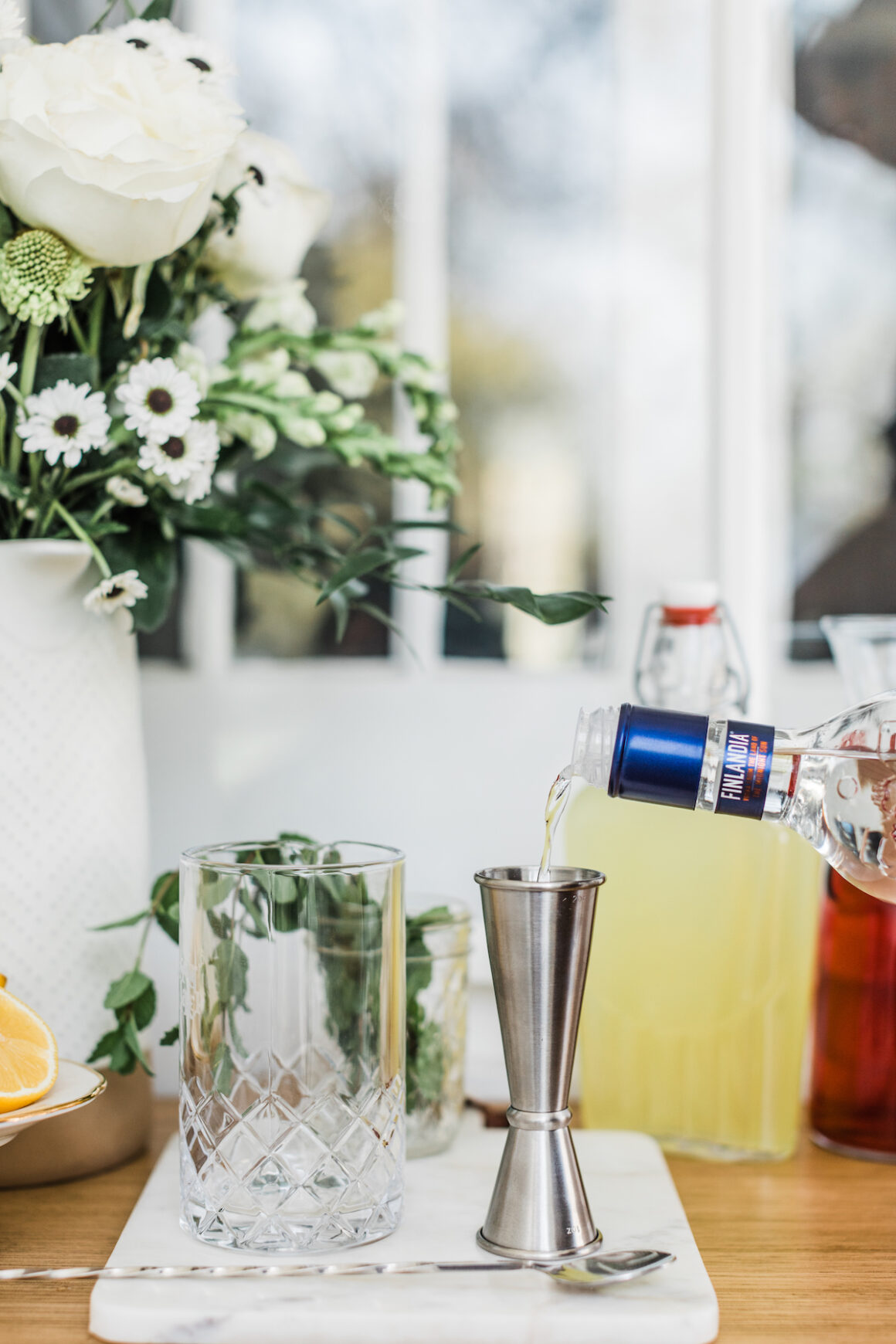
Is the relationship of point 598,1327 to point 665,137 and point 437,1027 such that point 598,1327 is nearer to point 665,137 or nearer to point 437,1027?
point 437,1027

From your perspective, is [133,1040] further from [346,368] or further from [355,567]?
[346,368]

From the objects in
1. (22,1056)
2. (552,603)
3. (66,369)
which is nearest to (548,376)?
(552,603)

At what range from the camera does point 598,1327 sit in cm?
58

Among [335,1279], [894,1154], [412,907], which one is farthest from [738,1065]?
[335,1279]

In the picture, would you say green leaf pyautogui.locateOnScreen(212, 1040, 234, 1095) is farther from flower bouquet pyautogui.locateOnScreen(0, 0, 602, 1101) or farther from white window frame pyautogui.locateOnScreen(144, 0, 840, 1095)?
white window frame pyautogui.locateOnScreen(144, 0, 840, 1095)

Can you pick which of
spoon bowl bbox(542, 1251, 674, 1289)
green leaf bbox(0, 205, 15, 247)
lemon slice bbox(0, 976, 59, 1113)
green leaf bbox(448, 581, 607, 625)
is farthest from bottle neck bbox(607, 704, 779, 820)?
green leaf bbox(0, 205, 15, 247)

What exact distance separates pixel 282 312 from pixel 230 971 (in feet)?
1.51

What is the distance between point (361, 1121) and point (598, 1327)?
16 centimetres

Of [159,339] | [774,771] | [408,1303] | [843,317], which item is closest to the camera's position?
[408,1303]

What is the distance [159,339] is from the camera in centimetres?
80

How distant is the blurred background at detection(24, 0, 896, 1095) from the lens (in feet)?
3.27

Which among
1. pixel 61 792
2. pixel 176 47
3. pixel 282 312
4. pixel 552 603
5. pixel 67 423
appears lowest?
pixel 61 792

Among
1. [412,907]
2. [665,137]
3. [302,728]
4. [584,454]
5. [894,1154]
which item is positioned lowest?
[894,1154]

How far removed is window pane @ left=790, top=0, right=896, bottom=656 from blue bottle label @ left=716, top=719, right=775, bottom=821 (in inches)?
15.9
